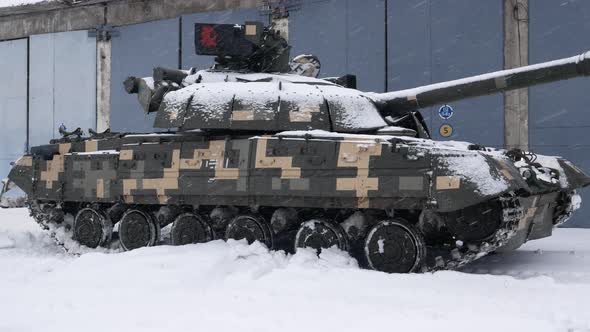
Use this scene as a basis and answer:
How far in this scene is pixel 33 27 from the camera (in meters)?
21.7

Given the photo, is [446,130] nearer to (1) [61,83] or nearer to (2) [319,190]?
(2) [319,190]

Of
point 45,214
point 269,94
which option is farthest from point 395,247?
point 45,214

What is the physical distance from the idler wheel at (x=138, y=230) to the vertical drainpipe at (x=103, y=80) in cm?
971

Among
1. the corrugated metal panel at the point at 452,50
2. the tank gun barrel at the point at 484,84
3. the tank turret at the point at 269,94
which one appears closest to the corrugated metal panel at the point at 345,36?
the corrugated metal panel at the point at 452,50

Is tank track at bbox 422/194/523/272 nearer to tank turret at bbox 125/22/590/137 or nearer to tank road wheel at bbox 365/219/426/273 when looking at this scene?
tank road wheel at bbox 365/219/426/273

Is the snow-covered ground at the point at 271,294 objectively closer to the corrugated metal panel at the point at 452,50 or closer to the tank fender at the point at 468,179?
the tank fender at the point at 468,179

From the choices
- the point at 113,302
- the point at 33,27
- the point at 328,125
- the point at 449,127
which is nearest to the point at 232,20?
the point at 449,127

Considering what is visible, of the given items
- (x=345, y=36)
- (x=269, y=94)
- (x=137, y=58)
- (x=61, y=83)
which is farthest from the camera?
(x=61, y=83)

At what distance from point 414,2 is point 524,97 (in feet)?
11.3

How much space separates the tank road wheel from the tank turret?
1782 mm

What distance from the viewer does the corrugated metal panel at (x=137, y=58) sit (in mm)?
18984

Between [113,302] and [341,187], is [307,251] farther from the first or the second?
[113,302]

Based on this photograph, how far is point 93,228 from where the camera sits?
11.3 meters

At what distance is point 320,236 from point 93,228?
4.49m
